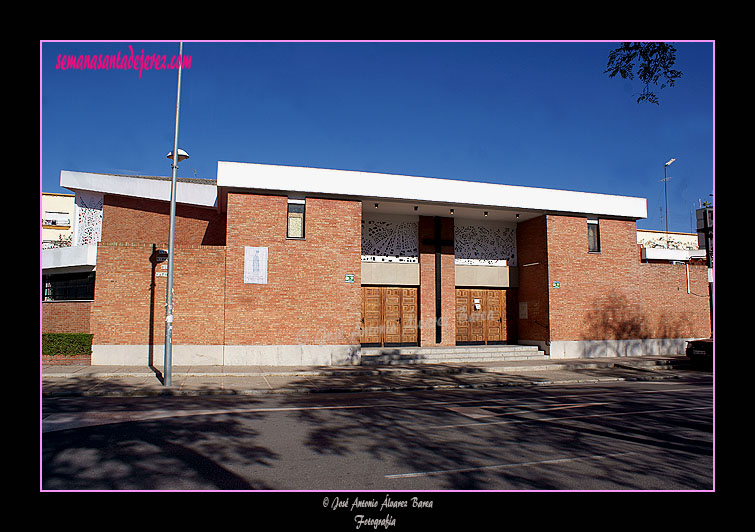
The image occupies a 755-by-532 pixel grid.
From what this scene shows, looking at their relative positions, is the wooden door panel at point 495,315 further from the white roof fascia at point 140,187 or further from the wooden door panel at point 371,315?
the white roof fascia at point 140,187

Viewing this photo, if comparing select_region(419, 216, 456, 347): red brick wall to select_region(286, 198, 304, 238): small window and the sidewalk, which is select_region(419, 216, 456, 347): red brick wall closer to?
the sidewalk

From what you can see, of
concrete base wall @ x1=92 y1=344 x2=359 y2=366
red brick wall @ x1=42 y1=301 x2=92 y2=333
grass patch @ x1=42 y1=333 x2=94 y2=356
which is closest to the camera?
grass patch @ x1=42 y1=333 x2=94 y2=356

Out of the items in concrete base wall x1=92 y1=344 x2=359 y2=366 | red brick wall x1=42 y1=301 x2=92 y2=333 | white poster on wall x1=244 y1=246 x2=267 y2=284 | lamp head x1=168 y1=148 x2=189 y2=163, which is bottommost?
concrete base wall x1=92 y1=344 x2=359 y2=366

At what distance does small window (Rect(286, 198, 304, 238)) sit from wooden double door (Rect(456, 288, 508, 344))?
7.65 metres

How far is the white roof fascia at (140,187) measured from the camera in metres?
20.6

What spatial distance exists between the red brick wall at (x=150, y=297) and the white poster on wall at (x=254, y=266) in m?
0.88

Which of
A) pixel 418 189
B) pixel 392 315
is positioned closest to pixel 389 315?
pixel 392 315

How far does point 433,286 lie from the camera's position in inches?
811

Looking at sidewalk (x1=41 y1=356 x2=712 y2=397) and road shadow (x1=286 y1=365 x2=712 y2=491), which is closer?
Result: road shadow (x1=286 y1=365 x2=712 y2=491)

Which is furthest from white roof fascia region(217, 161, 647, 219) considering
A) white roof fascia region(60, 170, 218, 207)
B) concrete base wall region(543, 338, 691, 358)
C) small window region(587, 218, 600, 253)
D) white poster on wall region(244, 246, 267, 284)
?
concrete base wall region(543, 338, 691, 358)

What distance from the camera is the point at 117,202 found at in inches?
881

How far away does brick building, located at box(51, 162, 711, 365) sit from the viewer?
53.5 feet

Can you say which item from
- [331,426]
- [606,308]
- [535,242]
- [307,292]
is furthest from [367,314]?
[331,426]

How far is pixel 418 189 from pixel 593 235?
838cm
